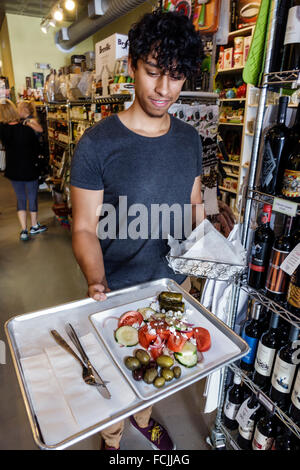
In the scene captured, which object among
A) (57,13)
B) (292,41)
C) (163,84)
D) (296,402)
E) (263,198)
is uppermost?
(57,13)

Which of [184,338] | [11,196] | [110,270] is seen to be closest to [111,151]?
[110,270]

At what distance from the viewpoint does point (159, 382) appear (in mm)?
786

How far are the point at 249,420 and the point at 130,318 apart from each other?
107cm

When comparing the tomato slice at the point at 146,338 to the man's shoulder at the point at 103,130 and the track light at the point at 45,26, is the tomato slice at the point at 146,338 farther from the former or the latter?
the track light at the point at 45,26

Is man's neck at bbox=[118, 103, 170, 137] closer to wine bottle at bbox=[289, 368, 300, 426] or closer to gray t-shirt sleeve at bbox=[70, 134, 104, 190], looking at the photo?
gray t-shirt sleeve at bbox=[70, 134, 104, 190]

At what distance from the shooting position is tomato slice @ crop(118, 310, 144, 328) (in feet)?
3.25

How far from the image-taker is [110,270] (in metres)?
1.42

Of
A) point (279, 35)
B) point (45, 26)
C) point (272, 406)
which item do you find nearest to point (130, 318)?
point (272, 406)

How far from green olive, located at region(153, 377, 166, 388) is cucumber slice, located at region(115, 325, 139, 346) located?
16 cm

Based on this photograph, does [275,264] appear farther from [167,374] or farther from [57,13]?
[57,13]

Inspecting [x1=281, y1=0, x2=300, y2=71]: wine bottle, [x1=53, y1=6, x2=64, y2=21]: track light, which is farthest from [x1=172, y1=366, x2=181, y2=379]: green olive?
[x1=53, y1=6, x2=64, y2=21]: track light

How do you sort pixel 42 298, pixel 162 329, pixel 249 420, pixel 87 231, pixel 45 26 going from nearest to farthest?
1. pixel 162 329
2. pixel 87 231
3. pixel 249 420
4. pixel 42 298
5. pixel 45 26

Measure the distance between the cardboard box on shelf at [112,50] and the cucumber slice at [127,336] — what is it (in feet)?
8.34

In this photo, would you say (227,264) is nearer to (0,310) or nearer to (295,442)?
(295,442)
